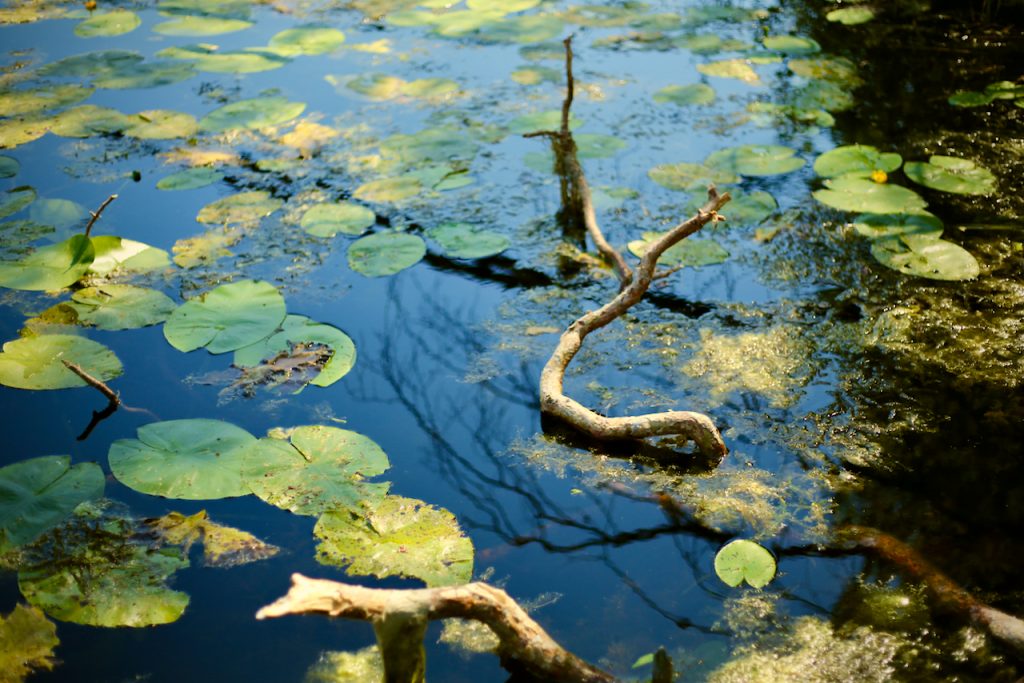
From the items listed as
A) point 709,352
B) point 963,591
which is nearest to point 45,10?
point 709,352

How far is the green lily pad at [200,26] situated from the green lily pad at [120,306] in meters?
2.43

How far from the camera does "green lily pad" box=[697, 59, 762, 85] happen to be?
13.8 feet

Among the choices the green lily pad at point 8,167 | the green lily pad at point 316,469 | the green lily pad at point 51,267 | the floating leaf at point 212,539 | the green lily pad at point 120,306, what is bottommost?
the floating leaf at point 212,539

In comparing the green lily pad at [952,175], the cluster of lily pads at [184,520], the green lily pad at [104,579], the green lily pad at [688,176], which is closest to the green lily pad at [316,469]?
the cluster of lily pads at [184,520]

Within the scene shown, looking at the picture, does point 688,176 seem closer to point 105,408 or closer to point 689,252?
point 689,252

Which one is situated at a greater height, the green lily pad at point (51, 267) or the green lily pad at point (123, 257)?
the green lily pad at point (51, 267)

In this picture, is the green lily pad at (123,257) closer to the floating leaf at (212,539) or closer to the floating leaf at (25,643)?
the floating leaf at (212,539)

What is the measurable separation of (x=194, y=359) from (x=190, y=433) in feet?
1.40

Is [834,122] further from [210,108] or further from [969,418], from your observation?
[210,108]

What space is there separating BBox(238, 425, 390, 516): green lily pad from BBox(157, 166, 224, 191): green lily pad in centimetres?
153

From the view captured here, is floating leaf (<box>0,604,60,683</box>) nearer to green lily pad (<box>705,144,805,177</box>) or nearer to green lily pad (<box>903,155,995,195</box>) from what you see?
green lily pad (<box>705,144,805,177</box>)

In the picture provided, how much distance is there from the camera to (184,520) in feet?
6.65

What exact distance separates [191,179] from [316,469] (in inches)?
69.0

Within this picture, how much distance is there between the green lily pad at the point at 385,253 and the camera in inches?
116
